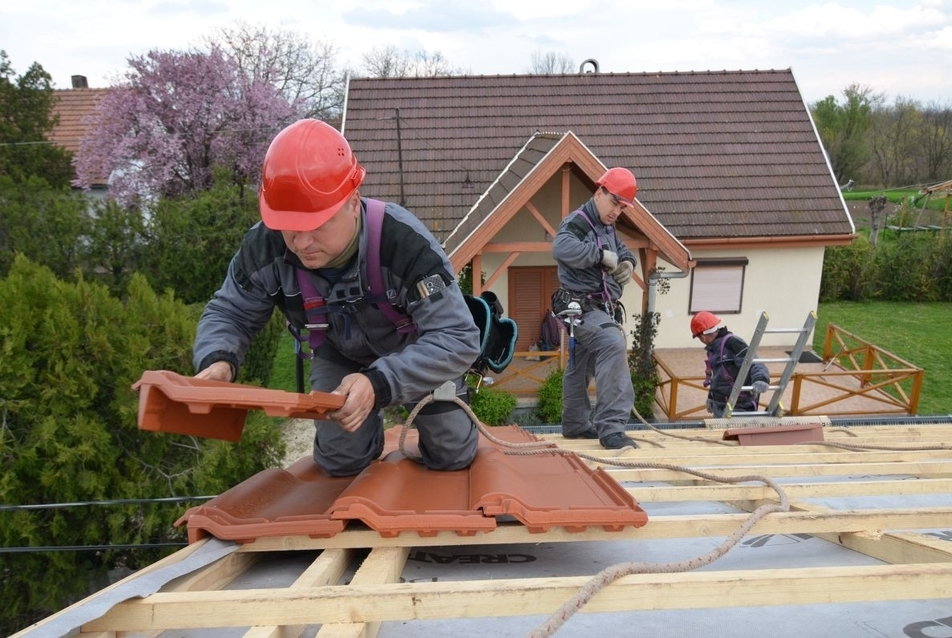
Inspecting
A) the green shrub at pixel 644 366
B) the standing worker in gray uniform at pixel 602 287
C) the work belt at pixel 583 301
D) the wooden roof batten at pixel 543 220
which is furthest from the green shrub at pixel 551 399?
the work belt at pixel 583 301

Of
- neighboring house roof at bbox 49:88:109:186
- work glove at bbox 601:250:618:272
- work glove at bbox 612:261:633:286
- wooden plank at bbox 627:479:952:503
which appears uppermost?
neighboring house roof at bbox 49:88:109:186

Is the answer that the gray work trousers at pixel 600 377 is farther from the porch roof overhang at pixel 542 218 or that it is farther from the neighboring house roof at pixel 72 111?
the neighboring house roof at pixel 72 111

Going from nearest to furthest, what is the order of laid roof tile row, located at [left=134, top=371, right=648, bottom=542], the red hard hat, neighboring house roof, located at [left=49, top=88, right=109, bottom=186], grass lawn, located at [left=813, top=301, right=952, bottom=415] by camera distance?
laid roof tile row, located at [left=134, top=371, right=648, bottom=542]
the red hard hat
grass lawn, located at [left=813, top=301, right=952, bottom=415]
neighboring house roof, located at [left=49, top=88, right=109, bottom=186]

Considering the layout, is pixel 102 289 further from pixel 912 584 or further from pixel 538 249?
pixel 538 249

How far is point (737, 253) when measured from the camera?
13.4 meters

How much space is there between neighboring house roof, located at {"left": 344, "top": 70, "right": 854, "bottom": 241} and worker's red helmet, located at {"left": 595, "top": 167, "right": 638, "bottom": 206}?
743 cm

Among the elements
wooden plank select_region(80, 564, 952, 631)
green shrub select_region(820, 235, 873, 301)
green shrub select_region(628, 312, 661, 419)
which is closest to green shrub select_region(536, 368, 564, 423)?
green shrub select_region(628, 312, 661, 419)

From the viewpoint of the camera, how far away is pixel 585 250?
486 cm

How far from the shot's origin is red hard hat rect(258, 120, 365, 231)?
2244mm

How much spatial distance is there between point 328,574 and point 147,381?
0.79 meters

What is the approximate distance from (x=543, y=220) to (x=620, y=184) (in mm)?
4935

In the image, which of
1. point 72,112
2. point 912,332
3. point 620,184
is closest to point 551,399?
point 620,184

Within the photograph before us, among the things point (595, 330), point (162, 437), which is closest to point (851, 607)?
point (595, 330)

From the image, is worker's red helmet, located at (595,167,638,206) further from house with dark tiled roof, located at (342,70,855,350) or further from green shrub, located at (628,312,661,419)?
house with dark tiled roof, located at (342,70,855,350)
